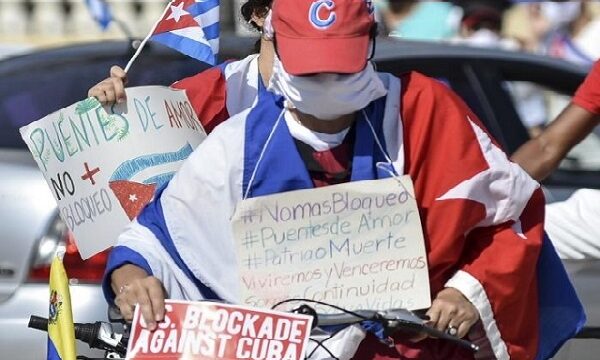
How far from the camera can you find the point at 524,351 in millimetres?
3412

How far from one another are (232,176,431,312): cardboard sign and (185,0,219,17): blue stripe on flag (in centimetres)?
119

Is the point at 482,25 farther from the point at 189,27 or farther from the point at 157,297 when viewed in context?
the point at 157,297

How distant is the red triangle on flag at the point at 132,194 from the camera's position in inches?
152

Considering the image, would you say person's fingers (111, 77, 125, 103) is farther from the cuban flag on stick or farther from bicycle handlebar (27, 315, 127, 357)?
bicycle handlebar (27, 315, 127, 357)

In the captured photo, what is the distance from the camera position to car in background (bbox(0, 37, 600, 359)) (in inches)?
193

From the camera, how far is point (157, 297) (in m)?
3.12

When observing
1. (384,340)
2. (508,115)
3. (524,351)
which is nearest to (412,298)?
(384,340)

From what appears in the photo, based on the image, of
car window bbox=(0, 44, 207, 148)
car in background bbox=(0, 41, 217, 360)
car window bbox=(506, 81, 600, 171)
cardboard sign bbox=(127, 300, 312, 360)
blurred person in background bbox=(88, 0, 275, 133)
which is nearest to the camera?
cardboard sign bbox=(127, 300, 312, 360)

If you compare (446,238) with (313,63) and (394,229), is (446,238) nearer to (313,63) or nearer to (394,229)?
(394,229)

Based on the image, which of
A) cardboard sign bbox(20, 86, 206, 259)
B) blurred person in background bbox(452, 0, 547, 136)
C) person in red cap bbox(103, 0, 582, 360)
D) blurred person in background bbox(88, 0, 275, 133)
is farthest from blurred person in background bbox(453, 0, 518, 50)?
person in red cap bbox(103, 0, 582, 360)

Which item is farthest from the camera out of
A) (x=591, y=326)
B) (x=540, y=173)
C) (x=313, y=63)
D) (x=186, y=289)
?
(x=591, y=326)

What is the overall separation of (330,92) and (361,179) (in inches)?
8.6

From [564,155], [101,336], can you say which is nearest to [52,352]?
[101,336]

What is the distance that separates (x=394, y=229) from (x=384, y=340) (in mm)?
233
